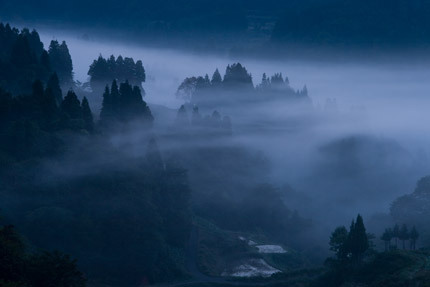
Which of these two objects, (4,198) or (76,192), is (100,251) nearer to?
(76,192)

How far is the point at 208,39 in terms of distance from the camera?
123 metres

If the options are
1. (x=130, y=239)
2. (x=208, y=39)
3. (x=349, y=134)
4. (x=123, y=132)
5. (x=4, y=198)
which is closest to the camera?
(x=4, y=198)

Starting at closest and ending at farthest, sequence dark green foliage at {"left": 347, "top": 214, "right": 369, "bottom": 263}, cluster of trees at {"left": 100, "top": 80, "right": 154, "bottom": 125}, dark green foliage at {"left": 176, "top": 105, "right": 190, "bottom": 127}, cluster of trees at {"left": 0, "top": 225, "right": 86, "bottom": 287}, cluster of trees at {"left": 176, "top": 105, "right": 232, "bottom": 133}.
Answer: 1. cluster of trees at {"left": 0, "top": 225, "right": 86, "bottom": 287}
2. dark green foliage at {"left": 347, "top": 214, "right": 369, "bottom": 263}
3. cluster of trees at {"left": 100, "top": 80, "right": 154, "bottom": 125}
4. dark green foliage at {"left": 176, "top": 105, "right": 190, "bottom": 127}
5. cluster of trees at {"left": 176, "top": 105, "right": 232, "bottom": 133}

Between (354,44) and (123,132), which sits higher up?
(354,44)

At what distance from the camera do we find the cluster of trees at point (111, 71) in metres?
78.4

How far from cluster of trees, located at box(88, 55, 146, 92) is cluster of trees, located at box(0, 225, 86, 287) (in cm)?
5115

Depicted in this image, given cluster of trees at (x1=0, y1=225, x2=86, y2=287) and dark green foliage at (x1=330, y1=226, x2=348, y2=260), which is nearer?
cluster of trees at (x1=0, y1=225, x2=86, y2=287)

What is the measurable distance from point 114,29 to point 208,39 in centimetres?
2117

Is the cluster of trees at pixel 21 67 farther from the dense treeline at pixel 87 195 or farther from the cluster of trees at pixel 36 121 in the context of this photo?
the cluster of trees at pixel 36 121

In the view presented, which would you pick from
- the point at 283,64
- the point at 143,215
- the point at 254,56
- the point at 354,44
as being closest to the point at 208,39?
the point at 254,56

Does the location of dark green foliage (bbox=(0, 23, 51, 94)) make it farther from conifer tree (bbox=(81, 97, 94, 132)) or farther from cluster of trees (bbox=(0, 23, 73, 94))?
conifer tree (bbox=(81, 97, 94, 132))

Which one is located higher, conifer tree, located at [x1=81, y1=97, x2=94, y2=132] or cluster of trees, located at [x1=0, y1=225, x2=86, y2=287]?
conifer tree, located at [x1=81, y1=97, x2=94, y2=132]

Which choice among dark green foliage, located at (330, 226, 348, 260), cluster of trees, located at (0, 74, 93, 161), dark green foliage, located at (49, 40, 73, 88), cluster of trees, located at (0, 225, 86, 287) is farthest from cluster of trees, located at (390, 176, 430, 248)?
cluster of trees, located at (0, 225, 86, 287)

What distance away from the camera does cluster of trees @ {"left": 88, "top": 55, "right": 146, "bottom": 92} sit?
7838 centimetres
